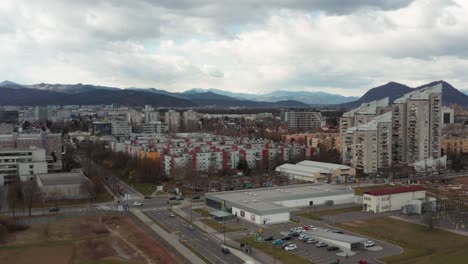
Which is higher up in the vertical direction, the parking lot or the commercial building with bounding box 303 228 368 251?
the commercial building with bounding box 303 228 368 251

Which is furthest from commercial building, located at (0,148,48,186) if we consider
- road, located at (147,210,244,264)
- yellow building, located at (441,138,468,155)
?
yellow building, located at (441,138,468,155)

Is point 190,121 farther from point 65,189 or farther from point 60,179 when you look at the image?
point 65,189

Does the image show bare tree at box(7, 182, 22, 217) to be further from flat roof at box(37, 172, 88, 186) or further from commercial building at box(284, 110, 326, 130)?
commercial building at box(284, 110, 326, 130)

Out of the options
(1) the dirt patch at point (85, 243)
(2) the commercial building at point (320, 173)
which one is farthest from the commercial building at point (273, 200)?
(2) the commercial building at point (320, 173)

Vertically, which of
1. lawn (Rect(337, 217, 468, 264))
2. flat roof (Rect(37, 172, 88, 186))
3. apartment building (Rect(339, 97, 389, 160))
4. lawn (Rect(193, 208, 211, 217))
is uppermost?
apartment building (Rect(339, 97, 389, 160))

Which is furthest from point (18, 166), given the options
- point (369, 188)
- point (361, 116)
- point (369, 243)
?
point (361, 116)
